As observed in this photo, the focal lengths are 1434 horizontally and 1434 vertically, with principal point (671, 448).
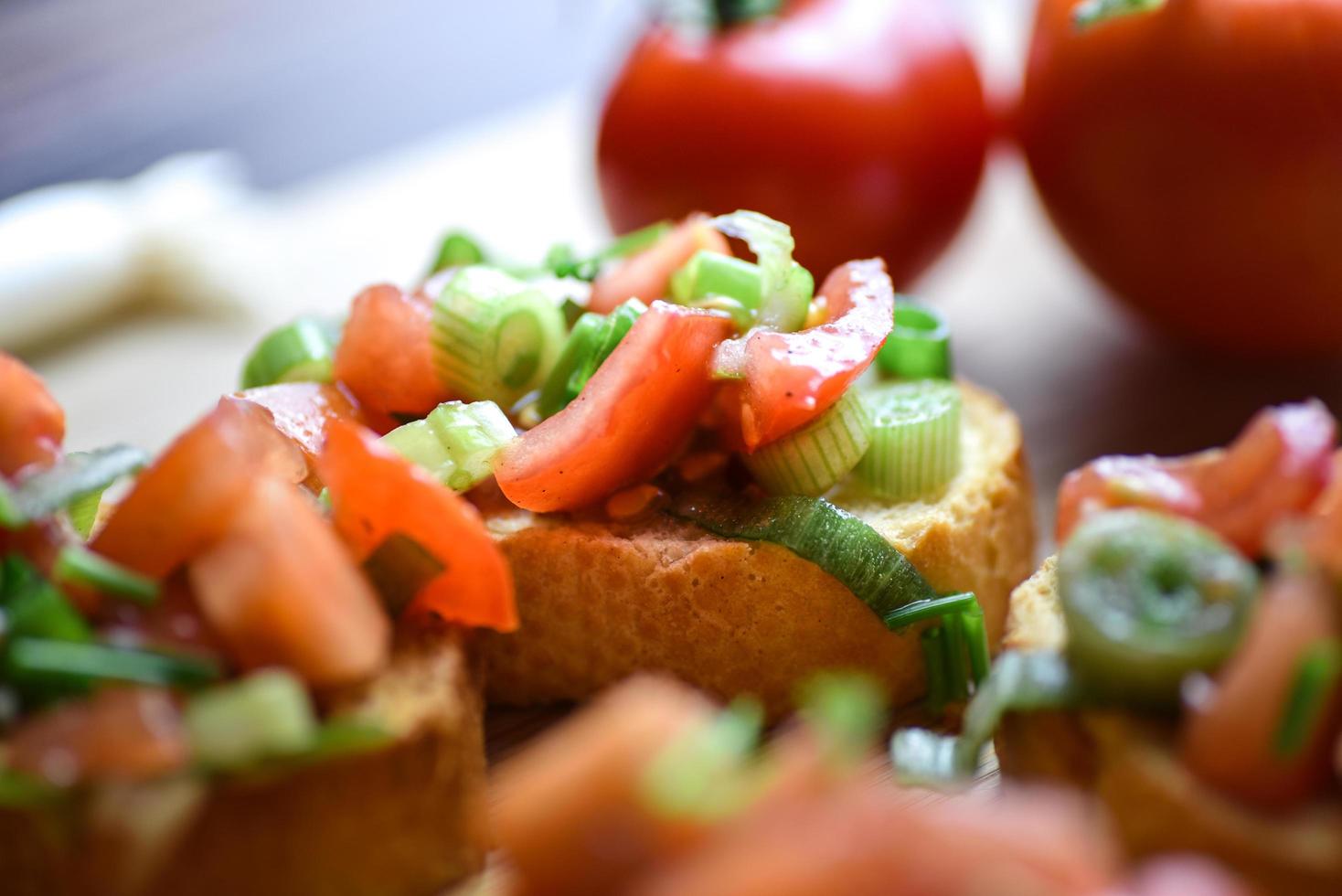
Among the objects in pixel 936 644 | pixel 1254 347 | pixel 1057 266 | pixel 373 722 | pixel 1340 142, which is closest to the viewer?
pixel 373 722

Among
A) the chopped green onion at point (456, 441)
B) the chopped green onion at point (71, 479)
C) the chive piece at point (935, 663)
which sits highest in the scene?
the chopped green onion at point (71, 479)

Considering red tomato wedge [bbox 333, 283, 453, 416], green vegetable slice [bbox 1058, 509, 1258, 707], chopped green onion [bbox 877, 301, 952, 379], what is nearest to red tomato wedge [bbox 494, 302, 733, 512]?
red tomato wedge [bbox 333, 283, 453, 416]

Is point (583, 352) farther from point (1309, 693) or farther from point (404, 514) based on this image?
point (1309, 693)

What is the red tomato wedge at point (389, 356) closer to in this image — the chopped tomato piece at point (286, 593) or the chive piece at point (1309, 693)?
the chopped tomato piece at point (286, 593)

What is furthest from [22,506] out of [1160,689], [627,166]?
[627,166]

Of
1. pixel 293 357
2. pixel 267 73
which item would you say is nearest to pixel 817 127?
pixel 293 357

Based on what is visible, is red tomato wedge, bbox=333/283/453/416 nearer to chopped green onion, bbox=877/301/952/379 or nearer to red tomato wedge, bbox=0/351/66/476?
red tomato wedge, bbox=0/351/66/476

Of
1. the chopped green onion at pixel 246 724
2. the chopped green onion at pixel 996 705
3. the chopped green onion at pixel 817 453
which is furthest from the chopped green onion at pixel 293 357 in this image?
the chopped green onion at pixel 996 705

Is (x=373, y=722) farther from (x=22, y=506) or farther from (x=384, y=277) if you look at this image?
(x=384, y=277)
